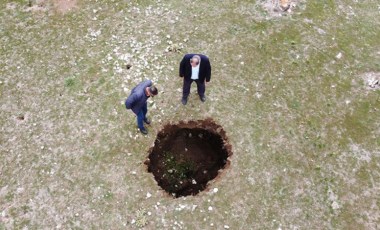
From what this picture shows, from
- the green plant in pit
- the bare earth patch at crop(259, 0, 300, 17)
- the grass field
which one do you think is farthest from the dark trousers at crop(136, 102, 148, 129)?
the bare earth patch at crop(259, 0, 300, 17)

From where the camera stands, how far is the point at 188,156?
10.4 m

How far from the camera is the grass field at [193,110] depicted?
8977mm

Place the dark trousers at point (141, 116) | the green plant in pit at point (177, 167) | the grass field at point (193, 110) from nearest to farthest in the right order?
the grass field at point (193, 110) → the dark trousers at point (141, 116) → the green plant in pit at point (177, 167)

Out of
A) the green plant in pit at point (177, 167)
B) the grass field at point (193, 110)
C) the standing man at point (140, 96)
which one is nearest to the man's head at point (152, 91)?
the standing man at point (140, 96)

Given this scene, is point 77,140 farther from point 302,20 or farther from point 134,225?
point 302,20

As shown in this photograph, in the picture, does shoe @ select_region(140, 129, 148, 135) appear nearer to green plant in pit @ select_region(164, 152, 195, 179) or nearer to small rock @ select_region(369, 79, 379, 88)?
green plant in pit @ select_region(164, 152, 195, 179)

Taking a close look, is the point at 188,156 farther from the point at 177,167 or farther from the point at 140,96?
the point at 140,96

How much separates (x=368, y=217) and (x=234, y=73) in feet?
17.1

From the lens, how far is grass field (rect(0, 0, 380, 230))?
898 centimetres

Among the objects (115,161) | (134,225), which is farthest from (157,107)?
(134,225)

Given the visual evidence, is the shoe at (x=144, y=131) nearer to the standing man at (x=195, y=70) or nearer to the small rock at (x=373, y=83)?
the standing man at (x=195, y=70)

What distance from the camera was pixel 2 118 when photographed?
1030 centimetres

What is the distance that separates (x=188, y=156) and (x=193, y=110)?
129 cm

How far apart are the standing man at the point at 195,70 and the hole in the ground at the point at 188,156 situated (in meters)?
1.00
